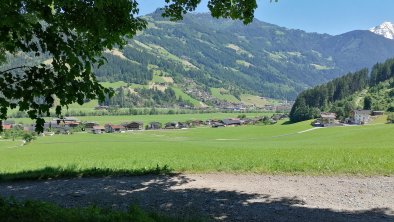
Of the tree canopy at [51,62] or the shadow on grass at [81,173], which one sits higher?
the tree canopy at [51,62]

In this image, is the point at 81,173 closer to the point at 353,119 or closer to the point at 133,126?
the point at 353,119

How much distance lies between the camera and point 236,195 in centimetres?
1289

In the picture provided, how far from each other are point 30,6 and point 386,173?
1459 centimetres

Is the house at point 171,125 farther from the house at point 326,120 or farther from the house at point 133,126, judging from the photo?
the house at point 326,120

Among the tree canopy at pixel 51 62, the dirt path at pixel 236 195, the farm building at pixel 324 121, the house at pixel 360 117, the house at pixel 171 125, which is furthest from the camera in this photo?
the house at pixel 171 125

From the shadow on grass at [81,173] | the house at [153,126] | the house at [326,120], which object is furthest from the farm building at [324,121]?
the shadow on grass at [81,173]

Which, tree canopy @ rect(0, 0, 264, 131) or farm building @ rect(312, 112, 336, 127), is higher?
tree canopy @ rect(0, 0, 264, 131)

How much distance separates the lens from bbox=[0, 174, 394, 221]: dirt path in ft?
35.3

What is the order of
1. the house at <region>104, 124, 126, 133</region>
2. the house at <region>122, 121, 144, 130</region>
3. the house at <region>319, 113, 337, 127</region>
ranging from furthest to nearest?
the house at <region>122, 121, 144, 130</region>, the house at <region>104, 124, 126, 133</region>, the house at <region>319, 113, 337, 127</region>

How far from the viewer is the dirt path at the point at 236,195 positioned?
10.8 meters

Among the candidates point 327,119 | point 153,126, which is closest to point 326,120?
point 327,119

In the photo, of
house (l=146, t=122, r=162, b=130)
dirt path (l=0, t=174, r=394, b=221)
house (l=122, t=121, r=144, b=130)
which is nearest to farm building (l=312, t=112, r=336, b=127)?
house (l=146, t=122, r=162, b=130)

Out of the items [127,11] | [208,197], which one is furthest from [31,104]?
[208,197]

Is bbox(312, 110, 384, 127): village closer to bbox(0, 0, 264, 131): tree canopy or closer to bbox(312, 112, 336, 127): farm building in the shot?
bbox(312, 112, 336, 127): farm building
